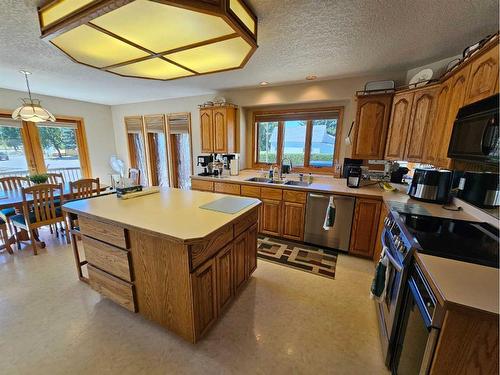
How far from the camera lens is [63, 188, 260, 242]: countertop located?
1291 mm

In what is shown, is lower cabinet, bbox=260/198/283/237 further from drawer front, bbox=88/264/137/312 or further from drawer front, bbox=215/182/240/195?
drawer front, bbox=88/264/137/312

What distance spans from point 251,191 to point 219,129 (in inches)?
54.4

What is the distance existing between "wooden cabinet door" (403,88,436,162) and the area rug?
1.54m

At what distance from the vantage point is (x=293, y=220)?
2.89 metres

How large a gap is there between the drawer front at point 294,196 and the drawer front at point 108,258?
79.9 inches

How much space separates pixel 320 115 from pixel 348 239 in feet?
6.58

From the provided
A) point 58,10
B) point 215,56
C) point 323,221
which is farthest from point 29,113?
point 323,221

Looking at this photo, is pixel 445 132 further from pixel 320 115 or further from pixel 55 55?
pixel 55 55

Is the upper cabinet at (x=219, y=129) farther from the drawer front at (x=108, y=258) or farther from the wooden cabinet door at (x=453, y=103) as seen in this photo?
the wooden cabinet door at (x=453, y=103)

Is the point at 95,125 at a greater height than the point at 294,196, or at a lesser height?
greater

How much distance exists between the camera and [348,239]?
261 cm

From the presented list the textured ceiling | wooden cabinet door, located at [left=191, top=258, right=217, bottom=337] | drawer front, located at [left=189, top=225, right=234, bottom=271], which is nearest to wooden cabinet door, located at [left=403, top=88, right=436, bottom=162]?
the textured ceiling

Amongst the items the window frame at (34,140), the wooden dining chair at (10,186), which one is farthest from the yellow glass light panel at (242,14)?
the window frame at (34,140)

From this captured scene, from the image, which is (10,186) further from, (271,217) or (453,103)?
(453,103)
